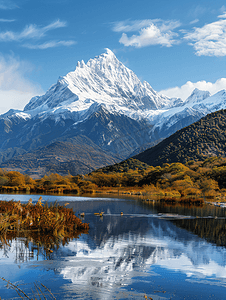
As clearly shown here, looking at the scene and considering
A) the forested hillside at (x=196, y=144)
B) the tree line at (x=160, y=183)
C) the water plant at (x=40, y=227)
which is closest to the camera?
the water plant at (x=40, y=227)

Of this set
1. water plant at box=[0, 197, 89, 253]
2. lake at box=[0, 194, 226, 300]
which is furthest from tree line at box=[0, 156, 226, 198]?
lake at box=[0, 194, 226, 300]

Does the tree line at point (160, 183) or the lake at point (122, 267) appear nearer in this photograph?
the lake at point (122, 267)

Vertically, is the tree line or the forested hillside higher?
the forested hillside

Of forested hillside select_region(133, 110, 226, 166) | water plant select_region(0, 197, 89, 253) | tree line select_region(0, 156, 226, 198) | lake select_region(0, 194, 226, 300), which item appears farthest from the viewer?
forested hillside select_region(133, 110, 226, 166)

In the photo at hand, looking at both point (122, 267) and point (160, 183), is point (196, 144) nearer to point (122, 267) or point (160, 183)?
point (160, 183)

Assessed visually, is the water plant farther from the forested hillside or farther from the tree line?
the forested hillside

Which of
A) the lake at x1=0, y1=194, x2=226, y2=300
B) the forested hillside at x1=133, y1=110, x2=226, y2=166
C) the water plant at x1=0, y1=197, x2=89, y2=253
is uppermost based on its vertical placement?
the forested hillside at x1=133, y1=110, x2=226, y2=166

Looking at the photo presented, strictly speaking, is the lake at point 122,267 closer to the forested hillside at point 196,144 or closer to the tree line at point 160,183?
the tree line at point 160,183

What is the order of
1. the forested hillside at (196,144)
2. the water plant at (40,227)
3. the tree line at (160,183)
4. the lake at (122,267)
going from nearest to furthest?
1. the lake at (122,267)
2. the water plant at (40,227)
3. the tree line at (160,183)
4. the forested hillside at (196,144)

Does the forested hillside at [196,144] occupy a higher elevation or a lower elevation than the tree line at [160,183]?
higher

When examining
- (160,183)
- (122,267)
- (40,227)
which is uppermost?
(160,183)

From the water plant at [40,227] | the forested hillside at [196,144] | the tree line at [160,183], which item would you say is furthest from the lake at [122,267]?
the forested hillside at [196,144]

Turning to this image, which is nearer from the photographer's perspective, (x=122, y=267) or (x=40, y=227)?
(x=122, y=267)

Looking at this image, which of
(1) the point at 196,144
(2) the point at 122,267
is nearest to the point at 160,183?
(1) the point at 196,144
